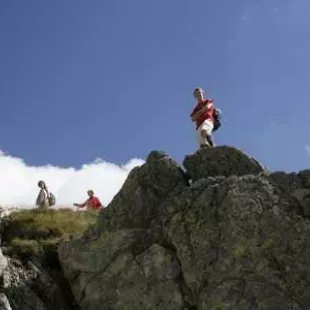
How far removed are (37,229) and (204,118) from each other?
7827 mm

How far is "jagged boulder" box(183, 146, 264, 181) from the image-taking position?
78.0 feet

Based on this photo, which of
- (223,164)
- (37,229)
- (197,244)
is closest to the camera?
(197,244)

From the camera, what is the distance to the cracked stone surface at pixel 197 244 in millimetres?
20062

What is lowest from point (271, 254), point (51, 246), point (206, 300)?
point (206, 300)

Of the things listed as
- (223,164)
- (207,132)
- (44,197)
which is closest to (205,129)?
(207,132)

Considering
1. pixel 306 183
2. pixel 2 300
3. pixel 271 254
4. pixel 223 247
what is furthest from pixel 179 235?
pixel 2 300

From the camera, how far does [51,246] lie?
24.6 m

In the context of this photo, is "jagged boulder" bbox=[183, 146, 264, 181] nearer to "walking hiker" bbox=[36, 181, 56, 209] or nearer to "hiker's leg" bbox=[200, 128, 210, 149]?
"hiker's leg" bbox=[200, 128, 210, 149]

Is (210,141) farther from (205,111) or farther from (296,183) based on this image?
(296,183)

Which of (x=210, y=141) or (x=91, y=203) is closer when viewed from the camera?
(x=210, y=141)

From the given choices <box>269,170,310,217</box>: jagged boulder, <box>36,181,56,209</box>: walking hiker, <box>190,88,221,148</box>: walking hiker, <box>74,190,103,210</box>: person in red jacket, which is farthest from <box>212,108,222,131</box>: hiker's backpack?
<box>36,181,56,209</box>: walking hiker

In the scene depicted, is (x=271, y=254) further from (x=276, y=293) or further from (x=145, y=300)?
(x=145, y=300)

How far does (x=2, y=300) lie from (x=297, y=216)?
974 cm

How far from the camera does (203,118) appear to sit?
1035 inches
